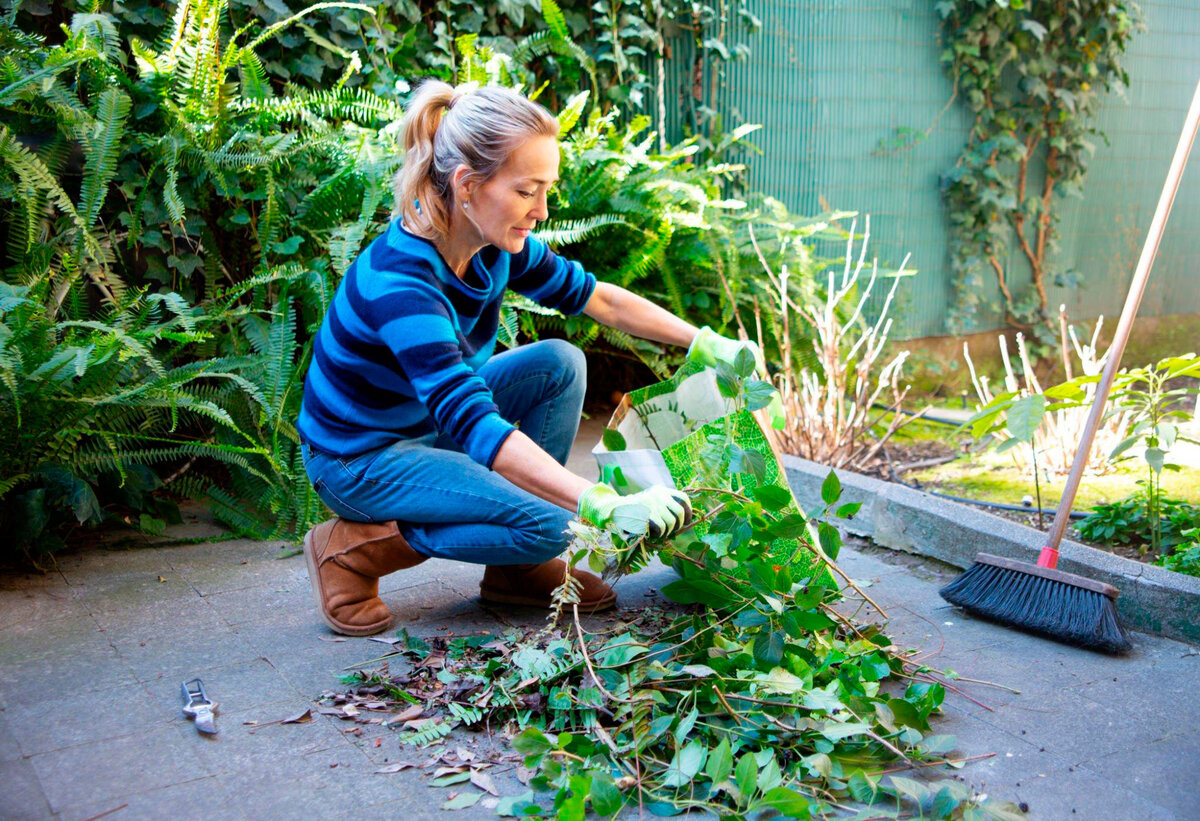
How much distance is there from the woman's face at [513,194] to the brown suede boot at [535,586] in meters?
0.81

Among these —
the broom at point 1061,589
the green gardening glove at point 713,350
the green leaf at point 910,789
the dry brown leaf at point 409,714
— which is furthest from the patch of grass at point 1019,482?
the dry brown leaf at point 409,714

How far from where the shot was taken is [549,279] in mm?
2641

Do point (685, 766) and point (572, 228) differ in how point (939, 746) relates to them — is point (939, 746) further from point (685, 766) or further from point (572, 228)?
point (572, 228)

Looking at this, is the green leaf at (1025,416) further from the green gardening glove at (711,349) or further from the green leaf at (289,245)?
the green leaf at (289,245)

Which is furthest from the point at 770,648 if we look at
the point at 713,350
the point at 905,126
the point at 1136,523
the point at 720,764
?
the point at 905,126

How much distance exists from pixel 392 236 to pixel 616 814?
1.31 meters

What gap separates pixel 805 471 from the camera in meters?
3.45

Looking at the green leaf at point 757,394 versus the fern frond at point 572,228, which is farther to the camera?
the fern frond at point 572,228

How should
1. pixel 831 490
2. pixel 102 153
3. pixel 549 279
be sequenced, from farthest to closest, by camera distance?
pixel 102 153 → pixel 549 279 → pixel 831 490

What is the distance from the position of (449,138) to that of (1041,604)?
175 cm

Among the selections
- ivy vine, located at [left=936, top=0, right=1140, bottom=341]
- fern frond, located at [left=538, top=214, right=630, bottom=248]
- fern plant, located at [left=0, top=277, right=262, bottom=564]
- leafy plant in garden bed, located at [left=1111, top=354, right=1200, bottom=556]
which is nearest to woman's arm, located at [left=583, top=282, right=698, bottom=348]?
fern frond, located at [left=538, top=214, right=630, bottom=248]

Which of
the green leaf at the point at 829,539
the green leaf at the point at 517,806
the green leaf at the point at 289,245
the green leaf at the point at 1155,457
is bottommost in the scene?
the green leaf at the point at 517,806

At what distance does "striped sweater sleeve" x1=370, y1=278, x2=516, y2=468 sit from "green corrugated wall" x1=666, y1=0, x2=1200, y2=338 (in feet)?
10.2

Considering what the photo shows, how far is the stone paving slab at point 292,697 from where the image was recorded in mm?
1684
